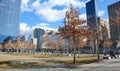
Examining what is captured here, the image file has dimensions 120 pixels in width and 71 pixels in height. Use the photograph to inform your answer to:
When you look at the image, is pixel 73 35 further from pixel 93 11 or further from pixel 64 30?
pixel 93 11

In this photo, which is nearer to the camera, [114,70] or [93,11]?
[114,70]

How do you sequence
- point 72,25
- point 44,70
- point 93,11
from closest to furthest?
point 44,70, point 72,25, point 93,11

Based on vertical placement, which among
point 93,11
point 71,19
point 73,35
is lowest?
point 73,35

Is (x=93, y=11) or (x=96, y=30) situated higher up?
(x=93, y=11)

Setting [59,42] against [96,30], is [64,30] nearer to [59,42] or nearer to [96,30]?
[96,30]

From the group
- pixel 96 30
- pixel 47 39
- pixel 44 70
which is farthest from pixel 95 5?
pixel 44 70

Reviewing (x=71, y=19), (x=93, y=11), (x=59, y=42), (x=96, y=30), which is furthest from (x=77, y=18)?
(x=93, y=11)

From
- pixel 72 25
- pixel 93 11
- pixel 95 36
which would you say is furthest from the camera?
pixel 93 11

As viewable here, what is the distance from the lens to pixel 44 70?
22.1 metres

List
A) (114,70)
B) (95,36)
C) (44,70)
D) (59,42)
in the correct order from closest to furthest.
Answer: (114,70), (44,70), (95,36), (59,42)

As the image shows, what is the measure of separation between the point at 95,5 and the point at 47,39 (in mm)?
80032

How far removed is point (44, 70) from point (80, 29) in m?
13.1

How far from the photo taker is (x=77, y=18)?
33344 millimetres

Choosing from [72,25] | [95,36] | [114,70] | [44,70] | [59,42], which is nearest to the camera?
[114,70]
